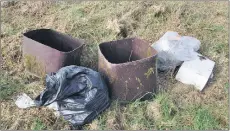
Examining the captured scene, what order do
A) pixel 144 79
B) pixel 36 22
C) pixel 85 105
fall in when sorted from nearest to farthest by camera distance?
pixel 85 105 < pixel 144 79 < pixel 36 22

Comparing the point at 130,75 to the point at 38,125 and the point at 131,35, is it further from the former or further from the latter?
the point at 131,35

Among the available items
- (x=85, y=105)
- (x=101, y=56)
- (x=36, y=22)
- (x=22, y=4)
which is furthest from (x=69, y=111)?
(x=22, y=4)

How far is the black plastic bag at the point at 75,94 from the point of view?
117 inches

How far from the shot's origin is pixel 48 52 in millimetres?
3406

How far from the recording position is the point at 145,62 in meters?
3.13

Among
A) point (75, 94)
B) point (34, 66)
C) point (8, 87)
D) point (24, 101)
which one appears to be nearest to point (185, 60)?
point (75, 94)

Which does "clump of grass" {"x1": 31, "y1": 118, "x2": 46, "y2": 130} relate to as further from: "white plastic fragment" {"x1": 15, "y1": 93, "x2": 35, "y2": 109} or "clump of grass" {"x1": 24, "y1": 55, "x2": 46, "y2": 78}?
"clump of grass" {"x1": 24, "y1": 55, "x2": 46, "y2": 78}

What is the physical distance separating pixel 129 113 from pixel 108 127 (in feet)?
0.90

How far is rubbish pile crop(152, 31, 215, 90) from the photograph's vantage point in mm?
3598

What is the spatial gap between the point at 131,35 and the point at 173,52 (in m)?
0.77

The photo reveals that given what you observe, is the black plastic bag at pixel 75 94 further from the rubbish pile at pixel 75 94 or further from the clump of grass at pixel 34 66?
the clump of grass at pixel 34 66

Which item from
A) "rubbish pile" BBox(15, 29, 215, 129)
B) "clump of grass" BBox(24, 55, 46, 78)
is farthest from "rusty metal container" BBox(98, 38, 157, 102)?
"clump of grass" BBox(24, 55, 46, 78)

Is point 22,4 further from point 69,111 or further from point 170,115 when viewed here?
point 170,115

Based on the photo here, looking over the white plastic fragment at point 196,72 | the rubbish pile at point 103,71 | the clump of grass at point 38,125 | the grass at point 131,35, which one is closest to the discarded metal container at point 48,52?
the rubbish pile at point 103,71
